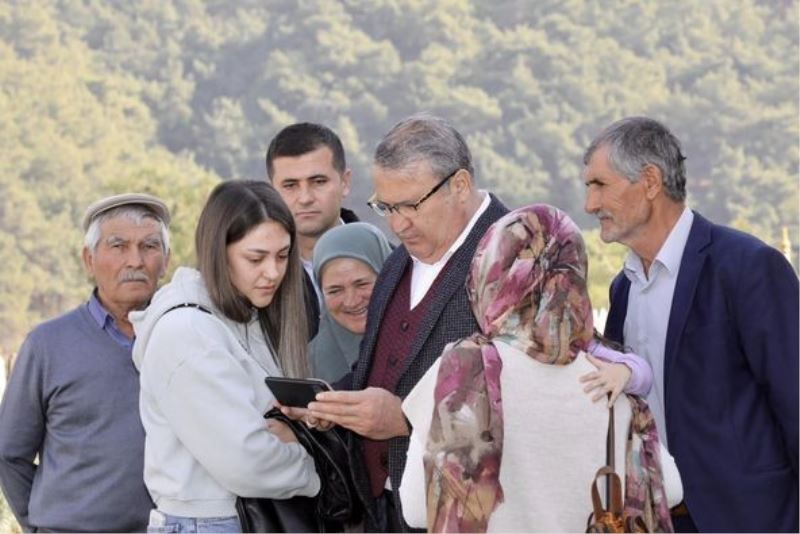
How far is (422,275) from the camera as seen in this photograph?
141 inches

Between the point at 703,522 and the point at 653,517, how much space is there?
0.59 meters

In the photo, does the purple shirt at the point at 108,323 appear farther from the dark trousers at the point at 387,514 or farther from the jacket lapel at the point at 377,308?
the dark trousers at the point at 387,514

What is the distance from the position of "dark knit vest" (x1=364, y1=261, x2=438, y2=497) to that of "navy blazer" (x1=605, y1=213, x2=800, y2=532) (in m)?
0.65

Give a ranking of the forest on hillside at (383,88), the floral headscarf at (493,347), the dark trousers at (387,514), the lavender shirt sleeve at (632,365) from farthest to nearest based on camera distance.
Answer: the forest on hillside at (383,88) → the dark trousers at (387,514) → the lavender shirt sleeve at (632,365) → the floral headscarf at (493,347)

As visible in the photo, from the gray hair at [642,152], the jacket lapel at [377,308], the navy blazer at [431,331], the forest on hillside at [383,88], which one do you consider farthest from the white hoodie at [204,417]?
the forest on hillside at [383,88]

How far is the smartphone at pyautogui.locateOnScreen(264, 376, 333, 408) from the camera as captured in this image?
327 cm

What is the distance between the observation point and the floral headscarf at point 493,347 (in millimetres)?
2820

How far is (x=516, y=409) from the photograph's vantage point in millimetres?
2838

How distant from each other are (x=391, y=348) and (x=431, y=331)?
153 millimetres

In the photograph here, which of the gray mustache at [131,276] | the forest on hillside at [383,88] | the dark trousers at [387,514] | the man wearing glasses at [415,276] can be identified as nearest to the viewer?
the man wearing glasses at [415,276]

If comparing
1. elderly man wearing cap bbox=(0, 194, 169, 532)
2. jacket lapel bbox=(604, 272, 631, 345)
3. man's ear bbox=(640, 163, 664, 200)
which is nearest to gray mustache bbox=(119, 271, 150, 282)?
elderly man wearing cap bbox=(0, 194, 169, 532)

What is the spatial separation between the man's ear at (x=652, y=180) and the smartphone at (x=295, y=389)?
3.26 feet

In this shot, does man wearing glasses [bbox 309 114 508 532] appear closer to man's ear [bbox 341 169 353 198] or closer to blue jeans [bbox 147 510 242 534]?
blue jeans [bbox 147 510 242 534]

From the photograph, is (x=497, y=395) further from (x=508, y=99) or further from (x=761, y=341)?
(x=508, y=99)
